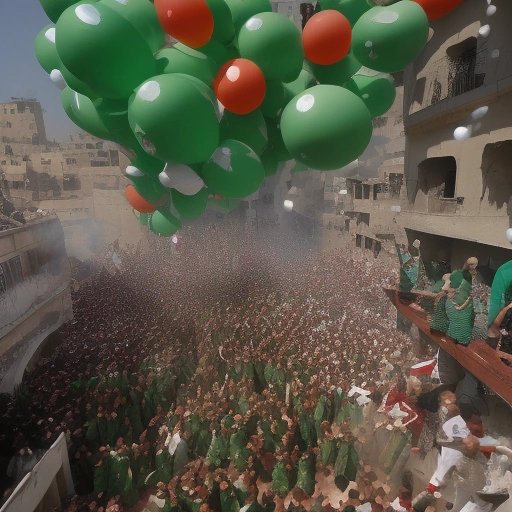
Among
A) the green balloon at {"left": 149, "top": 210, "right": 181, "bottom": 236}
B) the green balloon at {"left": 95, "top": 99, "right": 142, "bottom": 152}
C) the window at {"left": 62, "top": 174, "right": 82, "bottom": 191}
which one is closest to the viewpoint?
the green balloon at {"left": 95, "top": 99, "right": 142, "bottom": 152}

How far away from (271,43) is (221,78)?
0.46 meters

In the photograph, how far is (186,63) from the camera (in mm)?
3008

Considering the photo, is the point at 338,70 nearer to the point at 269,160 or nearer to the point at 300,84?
the point at 300,84

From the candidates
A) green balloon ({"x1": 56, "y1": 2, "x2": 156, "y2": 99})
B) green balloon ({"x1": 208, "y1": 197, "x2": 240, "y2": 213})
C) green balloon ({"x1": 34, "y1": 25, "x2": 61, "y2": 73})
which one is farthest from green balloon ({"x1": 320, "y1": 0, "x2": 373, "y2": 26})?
green balloon ({"x1": 34, "y1": 25, "x2": 61, "y2": 73})

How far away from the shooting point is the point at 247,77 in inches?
116

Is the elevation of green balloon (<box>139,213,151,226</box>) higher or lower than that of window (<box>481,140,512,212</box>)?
lower

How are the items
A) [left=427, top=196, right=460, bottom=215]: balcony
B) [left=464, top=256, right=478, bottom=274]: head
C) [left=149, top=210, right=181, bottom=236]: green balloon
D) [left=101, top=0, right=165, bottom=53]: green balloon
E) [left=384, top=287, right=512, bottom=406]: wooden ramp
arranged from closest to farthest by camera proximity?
[left=101, top=0, right=165, bottom=53]: green balloon < [left=384, top=287, right=512, bottom=406]: wooden ramp < [left=464, top=256, right=478, bottom=274]: head < [left=149, top=210, right=181, bottom=236]: green balloon < [left=427, top=196, right=460, bottom=215]: balcony

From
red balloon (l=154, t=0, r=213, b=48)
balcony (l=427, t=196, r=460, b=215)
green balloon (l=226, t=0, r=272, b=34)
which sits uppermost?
green balloon (l=226, t=0, r=272, b=34)

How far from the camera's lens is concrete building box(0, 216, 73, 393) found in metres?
6.78

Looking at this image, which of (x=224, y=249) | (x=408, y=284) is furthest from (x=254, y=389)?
(x=224, y=249)

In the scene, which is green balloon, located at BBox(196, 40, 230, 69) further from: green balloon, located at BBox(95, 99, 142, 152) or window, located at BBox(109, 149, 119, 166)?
window, located at BBox(109, 149, 119, 166)

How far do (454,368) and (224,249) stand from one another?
1328 cm

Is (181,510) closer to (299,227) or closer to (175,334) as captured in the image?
(175,334)

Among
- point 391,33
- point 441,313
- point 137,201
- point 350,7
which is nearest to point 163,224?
point 137,201
